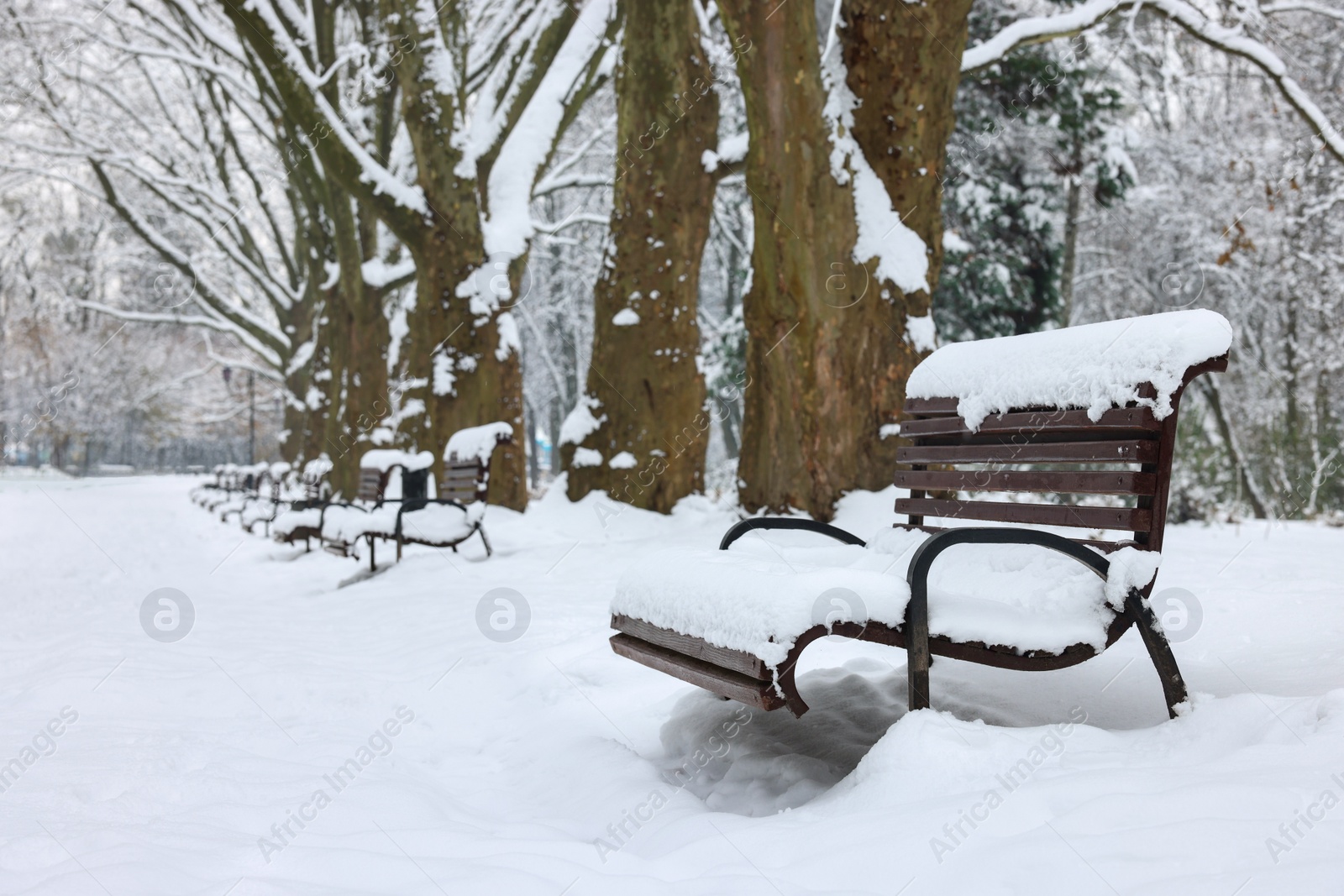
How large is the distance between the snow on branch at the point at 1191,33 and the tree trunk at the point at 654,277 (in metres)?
2.64

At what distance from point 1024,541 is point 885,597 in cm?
37

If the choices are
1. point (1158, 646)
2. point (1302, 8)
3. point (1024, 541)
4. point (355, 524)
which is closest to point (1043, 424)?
point (1024, 541)

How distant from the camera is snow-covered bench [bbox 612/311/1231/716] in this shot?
7.55ft

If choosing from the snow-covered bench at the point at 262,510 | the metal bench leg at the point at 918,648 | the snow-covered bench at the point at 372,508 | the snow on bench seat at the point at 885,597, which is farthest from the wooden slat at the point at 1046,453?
the snow-covered bench at the point at 262,510

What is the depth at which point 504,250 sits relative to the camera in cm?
1019

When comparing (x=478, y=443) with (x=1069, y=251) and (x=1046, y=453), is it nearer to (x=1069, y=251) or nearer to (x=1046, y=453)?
(x=1046, y=453)

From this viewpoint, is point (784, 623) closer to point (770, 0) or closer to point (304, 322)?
point (770, 0)

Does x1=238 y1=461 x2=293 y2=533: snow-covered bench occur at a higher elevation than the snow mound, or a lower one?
lower

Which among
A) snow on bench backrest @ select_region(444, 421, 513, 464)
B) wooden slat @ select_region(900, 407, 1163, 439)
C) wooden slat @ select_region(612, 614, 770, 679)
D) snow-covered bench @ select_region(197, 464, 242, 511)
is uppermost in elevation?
wooden slat @ select_region(900, 407, 1163, 439)

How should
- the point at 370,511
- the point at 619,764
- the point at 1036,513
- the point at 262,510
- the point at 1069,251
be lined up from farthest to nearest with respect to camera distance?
the point at 1069,251 < the point at 262,510 < the point at 370,511 < the point at 1036,513 < the point at 619,764

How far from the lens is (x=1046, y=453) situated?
112 inches

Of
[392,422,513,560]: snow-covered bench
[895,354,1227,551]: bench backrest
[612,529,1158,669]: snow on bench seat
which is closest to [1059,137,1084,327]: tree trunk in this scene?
[392,422,513,560]: snow-covered bench

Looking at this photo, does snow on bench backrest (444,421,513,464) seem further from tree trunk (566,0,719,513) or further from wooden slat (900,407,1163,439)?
wooden slat (900,407,1163,439)

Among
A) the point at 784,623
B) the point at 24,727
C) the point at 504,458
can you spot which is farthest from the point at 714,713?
the point at 504,458
